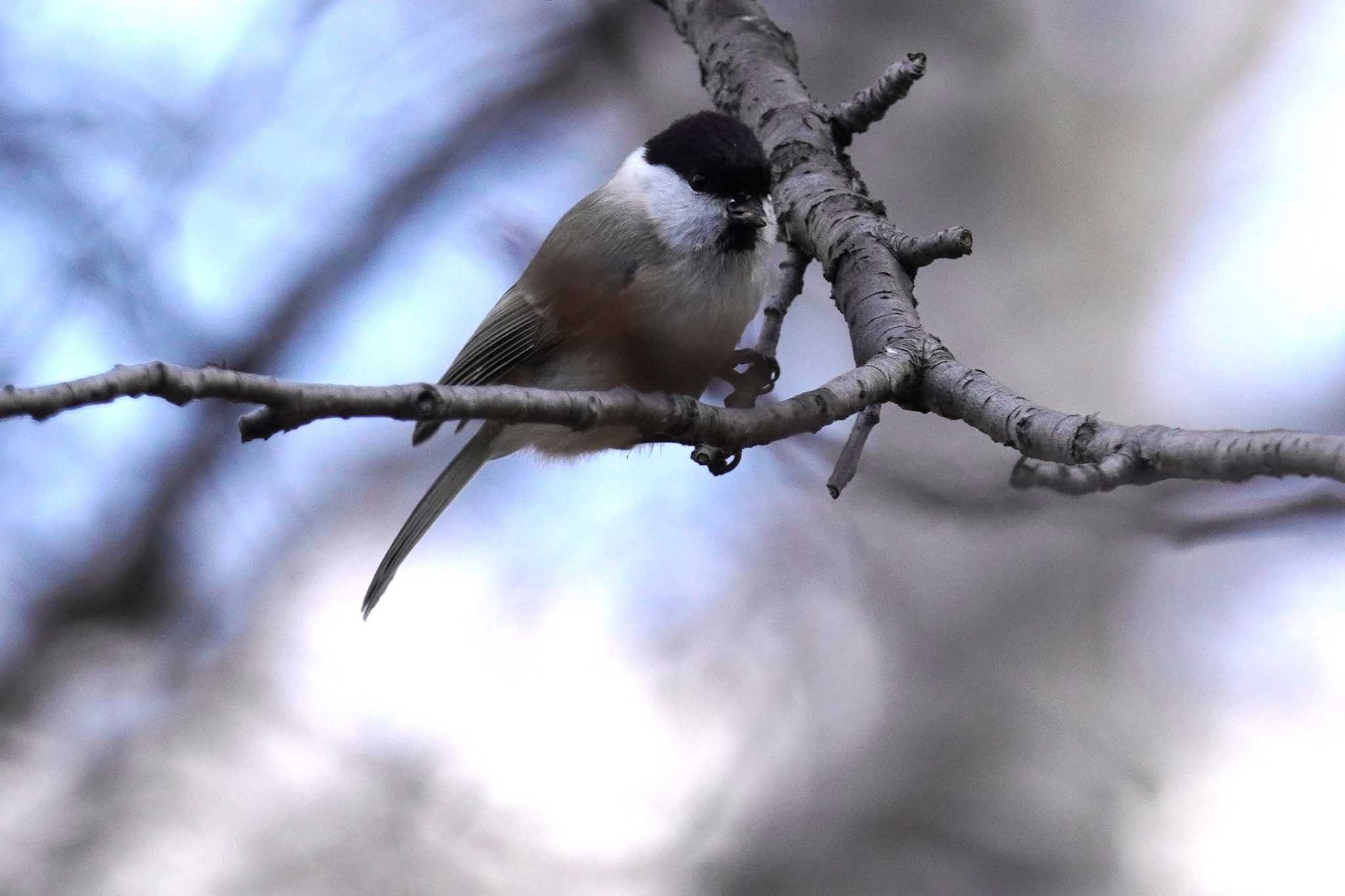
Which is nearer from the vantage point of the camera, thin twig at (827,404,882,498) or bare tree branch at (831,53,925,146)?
thin twig at (827,404,882,498)

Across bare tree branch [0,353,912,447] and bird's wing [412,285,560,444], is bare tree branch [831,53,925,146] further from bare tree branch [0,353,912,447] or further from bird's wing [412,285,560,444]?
→ bird's wing [412,285,560,444]

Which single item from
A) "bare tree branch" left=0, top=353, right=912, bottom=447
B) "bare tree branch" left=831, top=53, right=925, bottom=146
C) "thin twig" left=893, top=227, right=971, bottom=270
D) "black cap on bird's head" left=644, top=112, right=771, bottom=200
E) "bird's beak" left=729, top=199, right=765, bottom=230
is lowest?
Result: "bare tree branch" left=0, top=353, right=912, bottom=447

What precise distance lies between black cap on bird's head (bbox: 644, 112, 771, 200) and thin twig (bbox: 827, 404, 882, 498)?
2.80ft

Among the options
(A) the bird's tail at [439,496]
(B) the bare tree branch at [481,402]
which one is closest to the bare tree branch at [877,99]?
(B) the bare tree branch at [481,402]

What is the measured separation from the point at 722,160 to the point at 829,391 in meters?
1.14

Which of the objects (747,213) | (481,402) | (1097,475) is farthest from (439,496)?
(1097,475)

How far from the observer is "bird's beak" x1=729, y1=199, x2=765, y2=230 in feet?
9.84

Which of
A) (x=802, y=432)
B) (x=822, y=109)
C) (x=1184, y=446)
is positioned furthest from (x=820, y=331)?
(x=1184, y=446)

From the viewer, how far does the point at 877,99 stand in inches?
119

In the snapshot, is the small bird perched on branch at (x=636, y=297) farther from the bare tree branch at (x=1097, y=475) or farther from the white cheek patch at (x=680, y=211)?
the bare tree branch at (x=1097, y=475)

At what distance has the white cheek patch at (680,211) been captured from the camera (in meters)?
3.00

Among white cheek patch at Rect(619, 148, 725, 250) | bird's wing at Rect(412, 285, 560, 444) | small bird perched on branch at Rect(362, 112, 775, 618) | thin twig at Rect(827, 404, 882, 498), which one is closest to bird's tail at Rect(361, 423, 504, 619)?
small bird perched on branch at Rect(362, 112, 775, 618)

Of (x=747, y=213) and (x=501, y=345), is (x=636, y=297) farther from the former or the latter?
(x=501, y=345)

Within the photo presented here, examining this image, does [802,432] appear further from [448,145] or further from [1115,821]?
[448,145]
